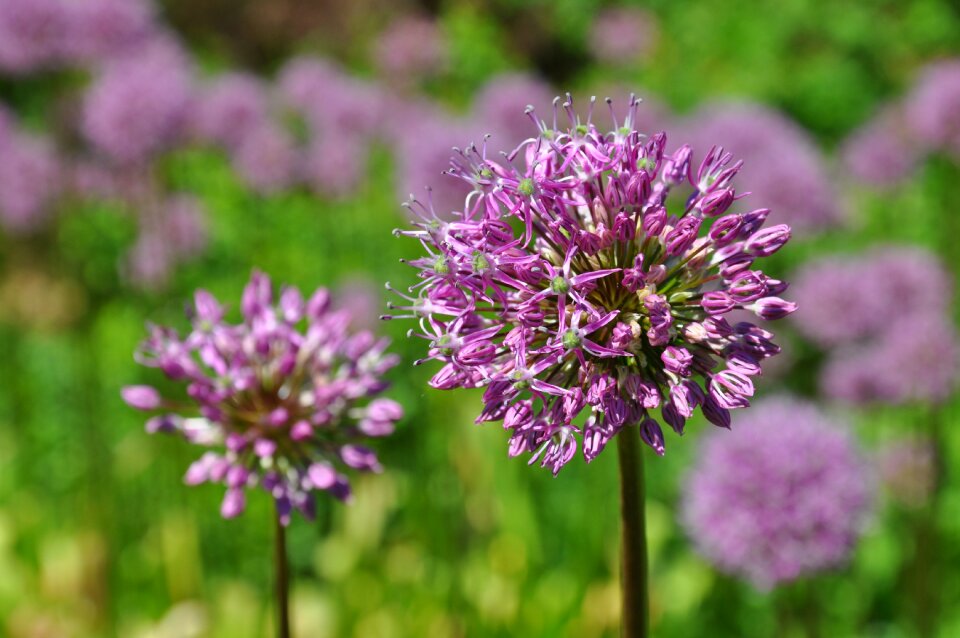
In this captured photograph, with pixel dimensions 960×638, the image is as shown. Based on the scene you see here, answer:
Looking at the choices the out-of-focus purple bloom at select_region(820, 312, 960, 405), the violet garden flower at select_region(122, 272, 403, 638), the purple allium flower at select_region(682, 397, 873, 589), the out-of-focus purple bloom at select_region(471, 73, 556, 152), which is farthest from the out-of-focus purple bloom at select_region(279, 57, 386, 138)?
the violet garden flower at select_region(122, 272, 403, 638)

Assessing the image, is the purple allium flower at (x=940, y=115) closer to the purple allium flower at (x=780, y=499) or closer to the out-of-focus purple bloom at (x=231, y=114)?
the purple allium flower at (x=780, y=499)

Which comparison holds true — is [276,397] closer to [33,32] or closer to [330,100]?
[33,32]

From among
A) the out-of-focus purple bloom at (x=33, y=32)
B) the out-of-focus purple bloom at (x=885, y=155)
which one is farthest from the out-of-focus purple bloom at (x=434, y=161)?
the out-of-focus purple bloom at (x=885, y=155)

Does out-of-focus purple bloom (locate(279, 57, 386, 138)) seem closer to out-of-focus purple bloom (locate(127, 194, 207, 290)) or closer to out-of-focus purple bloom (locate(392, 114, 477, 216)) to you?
out-of-focus purple bloom (locate(392, 114, 477, 216))

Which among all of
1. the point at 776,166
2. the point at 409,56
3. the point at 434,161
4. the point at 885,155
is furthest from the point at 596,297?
the point at 409,56

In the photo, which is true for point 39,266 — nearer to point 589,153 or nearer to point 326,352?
point 326,352

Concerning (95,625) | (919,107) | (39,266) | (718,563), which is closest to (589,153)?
(718,563)
